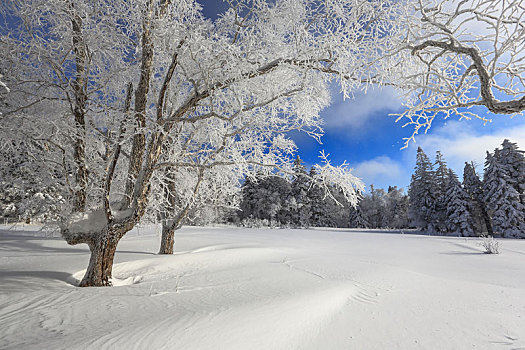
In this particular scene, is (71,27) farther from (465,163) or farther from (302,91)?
(465,163)

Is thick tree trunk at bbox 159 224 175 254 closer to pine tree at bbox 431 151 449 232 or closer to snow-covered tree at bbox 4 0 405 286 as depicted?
snow-covered tree at bbox 4 0 405 286

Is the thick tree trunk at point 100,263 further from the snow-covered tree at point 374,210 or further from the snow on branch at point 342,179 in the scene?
the snow-covered tree at point 374,210

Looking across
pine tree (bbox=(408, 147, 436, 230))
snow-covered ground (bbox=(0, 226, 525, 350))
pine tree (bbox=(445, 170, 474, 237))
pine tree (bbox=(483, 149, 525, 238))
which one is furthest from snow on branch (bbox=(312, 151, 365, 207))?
pine tree (bbox=(408, 147, 436, 230))

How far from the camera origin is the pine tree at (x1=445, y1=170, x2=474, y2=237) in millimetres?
23831

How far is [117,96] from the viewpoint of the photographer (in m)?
6.08

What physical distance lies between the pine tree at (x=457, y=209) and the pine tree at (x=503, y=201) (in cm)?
181

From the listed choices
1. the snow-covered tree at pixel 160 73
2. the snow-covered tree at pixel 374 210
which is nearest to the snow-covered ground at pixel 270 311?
the snow-covered tree at pixel 160 73

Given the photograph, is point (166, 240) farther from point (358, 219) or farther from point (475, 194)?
point (358, 219)

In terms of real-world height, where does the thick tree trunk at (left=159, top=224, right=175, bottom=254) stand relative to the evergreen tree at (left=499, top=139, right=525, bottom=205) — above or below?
below

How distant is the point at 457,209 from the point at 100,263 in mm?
29821

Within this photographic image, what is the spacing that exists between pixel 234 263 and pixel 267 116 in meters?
3.54

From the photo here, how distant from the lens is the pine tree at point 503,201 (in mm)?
20984

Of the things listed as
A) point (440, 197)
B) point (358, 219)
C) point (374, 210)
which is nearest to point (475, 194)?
point (440, 197)

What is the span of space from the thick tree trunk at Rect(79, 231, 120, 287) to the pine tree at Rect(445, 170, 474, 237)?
29.4 m
